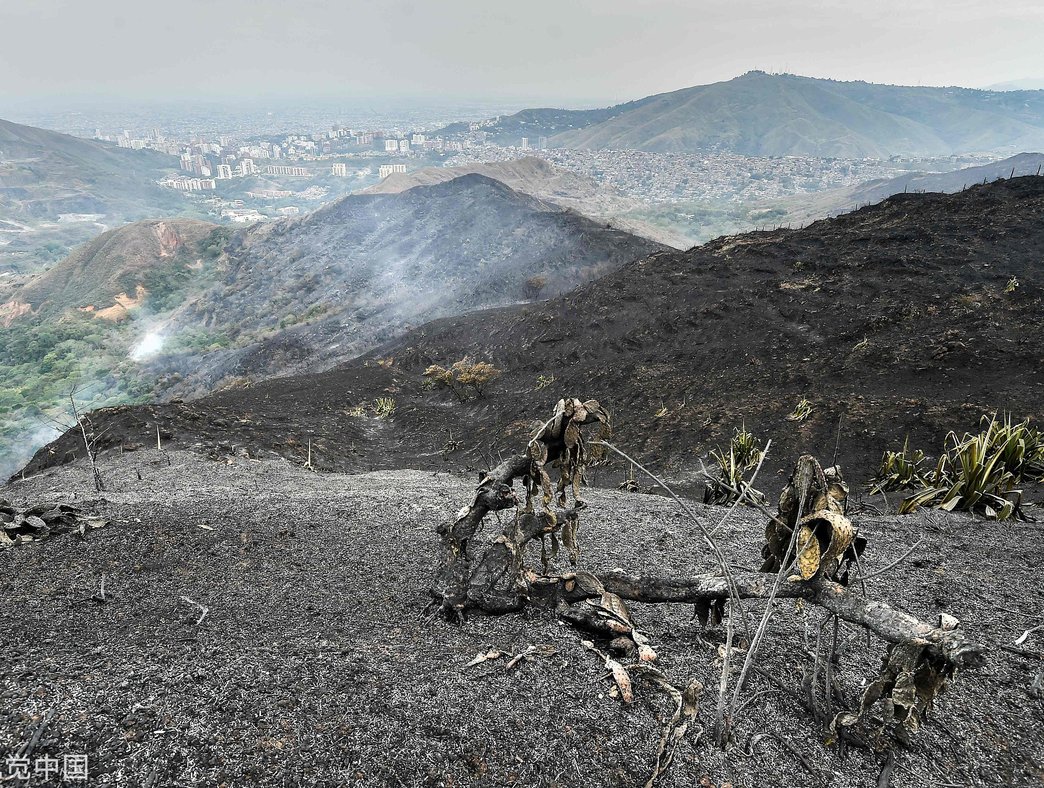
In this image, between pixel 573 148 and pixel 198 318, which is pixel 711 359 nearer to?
pixel 198 318

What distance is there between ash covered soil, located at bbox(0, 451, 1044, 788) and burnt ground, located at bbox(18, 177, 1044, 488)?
4774 millimetres

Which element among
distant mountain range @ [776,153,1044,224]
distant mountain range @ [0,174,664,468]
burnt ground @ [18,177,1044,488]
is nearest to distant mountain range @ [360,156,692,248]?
distant mountain range @ [776,153,1044,224]

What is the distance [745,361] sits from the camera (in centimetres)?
1340

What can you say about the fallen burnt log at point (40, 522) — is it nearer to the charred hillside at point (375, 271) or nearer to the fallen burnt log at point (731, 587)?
the fallen burnt log at point (731, 587)

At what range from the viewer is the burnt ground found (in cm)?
933

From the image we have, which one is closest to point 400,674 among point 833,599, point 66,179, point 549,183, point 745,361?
point 833,599

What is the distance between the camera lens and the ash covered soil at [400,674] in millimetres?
2141

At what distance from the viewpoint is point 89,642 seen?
3.08 m

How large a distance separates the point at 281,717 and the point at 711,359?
1341cm

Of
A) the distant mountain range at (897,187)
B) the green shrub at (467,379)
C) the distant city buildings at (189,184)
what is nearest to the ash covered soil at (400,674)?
the green shrub at (467,379)

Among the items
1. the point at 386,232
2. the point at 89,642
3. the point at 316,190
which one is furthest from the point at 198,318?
the point at 316,190

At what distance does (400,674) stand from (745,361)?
12644mm

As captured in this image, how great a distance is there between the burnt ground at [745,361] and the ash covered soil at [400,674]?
4774 mm

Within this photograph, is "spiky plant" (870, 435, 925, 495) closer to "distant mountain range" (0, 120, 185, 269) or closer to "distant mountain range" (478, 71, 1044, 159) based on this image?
"distant mountain range" (0, 120, 185, 269)
